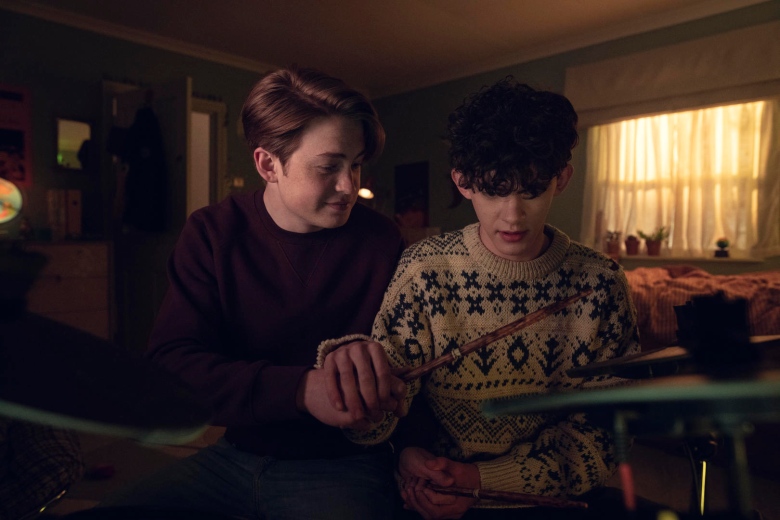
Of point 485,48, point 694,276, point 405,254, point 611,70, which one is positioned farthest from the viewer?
point 485,48

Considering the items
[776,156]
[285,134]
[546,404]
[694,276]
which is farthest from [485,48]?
[546,404]

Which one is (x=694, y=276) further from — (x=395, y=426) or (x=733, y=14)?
(x=395, y=426)

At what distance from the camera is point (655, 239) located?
437 cm

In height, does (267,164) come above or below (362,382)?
above

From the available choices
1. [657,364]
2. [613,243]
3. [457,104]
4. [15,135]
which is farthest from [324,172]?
[457,104]

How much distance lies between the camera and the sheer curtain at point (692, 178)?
12.7 feet

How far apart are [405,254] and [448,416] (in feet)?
1.08

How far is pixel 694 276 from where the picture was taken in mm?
3170

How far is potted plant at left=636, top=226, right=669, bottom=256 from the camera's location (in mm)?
4340

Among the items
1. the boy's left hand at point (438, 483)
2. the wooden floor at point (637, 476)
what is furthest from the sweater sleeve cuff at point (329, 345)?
the wooden floor at point (637, 476)

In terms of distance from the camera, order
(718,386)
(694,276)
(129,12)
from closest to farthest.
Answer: (718,386)
(694,276)
(129,12)

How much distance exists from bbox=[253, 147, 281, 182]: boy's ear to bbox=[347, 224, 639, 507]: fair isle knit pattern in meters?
0.42

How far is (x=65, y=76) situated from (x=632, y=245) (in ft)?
15.6

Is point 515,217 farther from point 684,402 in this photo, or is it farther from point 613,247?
point 613,247
